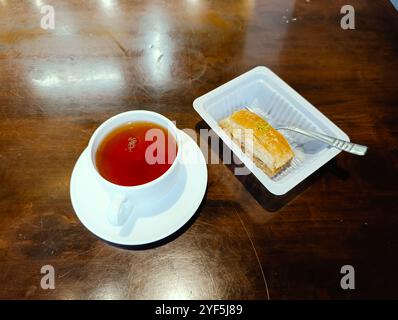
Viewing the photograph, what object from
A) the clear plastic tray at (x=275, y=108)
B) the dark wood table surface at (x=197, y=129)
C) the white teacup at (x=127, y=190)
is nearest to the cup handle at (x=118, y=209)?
the white teacup at (x=127, y=190)

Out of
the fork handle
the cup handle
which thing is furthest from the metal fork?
the cup handle

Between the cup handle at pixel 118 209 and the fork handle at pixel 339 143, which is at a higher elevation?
the fork handle at pixel 339 143

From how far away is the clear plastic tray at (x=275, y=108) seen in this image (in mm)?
936

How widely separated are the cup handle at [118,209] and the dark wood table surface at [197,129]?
105 mm

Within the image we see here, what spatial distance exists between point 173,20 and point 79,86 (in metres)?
0.46

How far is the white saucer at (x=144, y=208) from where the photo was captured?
0.78 meters

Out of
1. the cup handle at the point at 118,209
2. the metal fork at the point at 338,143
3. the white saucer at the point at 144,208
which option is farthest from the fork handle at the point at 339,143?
the cup handle at the point at 118,209

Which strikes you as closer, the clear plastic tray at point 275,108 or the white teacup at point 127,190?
the white teacup at point 127,190

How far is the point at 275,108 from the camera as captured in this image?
3.47ft

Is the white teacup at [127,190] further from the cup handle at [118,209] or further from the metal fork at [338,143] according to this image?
the metal fork at [338,143]

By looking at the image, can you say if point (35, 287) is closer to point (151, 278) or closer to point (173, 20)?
point (151, 278)

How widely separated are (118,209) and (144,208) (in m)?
0.08
